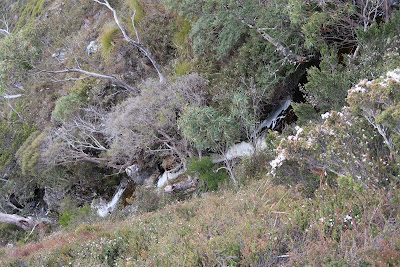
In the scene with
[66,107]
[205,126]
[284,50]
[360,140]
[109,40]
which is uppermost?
[109,40]

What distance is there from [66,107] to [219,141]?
25.7ft

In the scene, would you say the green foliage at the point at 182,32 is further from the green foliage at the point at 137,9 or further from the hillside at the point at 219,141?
the green foliage at the point at 137,9

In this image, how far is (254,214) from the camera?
4.82 meters

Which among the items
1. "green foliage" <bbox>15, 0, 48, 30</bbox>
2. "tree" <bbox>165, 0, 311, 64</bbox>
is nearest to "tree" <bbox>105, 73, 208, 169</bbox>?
"tree" <bbox>165, 0, 311, 64</bbox>

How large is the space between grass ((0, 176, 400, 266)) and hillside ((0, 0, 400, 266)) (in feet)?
0.09

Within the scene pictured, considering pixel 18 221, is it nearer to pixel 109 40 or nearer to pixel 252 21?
pixel 109 40

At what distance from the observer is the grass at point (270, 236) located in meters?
3.21

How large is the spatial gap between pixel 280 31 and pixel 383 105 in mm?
4809

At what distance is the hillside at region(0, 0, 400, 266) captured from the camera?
3.80 metres

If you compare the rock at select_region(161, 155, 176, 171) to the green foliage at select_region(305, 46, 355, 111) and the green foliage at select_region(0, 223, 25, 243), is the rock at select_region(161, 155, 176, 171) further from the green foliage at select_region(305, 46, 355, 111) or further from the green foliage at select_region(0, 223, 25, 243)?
the green foliage at select_region(0, 223, 25, 243)

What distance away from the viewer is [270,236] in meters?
3.86

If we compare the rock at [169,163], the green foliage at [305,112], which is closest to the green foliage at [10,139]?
the rock at [169,163]

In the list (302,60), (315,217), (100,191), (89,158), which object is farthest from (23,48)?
(315,217)

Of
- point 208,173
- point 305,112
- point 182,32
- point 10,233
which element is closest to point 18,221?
point 10,233
